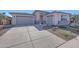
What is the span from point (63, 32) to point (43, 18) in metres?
0.55

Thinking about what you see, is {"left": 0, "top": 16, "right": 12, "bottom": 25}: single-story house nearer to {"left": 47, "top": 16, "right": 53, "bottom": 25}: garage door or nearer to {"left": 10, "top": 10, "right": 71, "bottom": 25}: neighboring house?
{"left": 10, "top": 10, "right": 71, "bottom": 25}: neighboring house

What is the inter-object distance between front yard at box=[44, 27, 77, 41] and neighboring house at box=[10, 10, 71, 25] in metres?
0.12

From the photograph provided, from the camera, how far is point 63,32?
335cm

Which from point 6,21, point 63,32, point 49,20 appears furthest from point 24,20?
point 63,32

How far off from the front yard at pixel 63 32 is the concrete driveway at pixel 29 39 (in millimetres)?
82

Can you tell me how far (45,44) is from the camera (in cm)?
327

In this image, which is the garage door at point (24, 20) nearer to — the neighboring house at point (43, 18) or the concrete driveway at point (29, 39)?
the neighboring house at point (43, 18)

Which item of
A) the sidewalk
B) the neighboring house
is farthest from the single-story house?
the sidewalk

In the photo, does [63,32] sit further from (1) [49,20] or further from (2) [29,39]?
(2) [29,39]

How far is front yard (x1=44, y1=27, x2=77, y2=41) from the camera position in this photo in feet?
10.9
